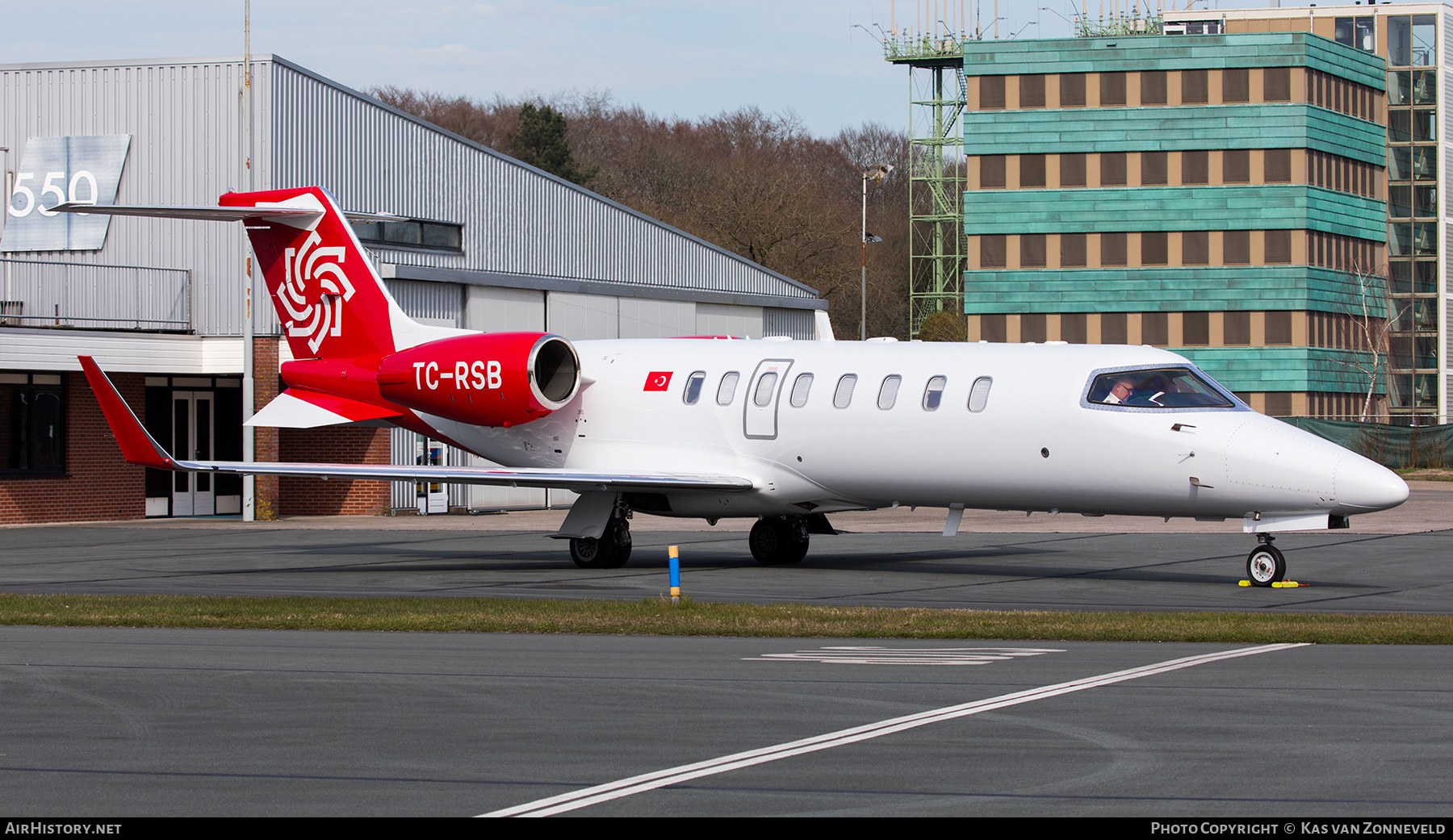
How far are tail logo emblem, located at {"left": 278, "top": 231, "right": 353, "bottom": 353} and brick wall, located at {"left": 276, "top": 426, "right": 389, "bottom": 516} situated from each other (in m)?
10.6

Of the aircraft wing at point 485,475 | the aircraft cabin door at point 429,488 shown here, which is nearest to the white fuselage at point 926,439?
the aircraft wing at point 485,475

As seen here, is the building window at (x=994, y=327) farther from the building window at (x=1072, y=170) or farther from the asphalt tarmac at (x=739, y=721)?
the asphalt tarmac at (x=739, y=721)

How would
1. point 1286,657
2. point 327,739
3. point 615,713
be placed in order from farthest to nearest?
point 1286,657 < point 615,713 < point 327,739

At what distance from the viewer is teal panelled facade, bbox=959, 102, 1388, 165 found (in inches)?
2576

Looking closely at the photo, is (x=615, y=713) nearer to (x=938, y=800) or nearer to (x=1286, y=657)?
(x=938, y=800)

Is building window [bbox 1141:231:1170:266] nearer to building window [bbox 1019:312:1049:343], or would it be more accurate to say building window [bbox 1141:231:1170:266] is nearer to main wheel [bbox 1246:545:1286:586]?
building window [bbox 1019:312:1049:343]

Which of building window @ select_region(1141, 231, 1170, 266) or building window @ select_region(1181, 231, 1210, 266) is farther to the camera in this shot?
building window @ select_region(1141, 231, 1170, 266)

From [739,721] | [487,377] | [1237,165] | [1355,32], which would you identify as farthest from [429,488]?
[1355,32]

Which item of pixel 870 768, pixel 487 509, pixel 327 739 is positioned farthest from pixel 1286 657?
pixel 487 509

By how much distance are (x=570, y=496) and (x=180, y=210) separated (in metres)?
18.7

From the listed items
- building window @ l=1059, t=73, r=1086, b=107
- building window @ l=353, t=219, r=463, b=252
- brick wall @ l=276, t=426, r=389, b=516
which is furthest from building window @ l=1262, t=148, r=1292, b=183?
brick wall @ l=276, t=426, r=389, b=516

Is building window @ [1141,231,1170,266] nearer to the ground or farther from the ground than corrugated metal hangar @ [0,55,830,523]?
farther from the ground

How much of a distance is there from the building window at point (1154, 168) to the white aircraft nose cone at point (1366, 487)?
52.3m

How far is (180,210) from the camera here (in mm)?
21625
